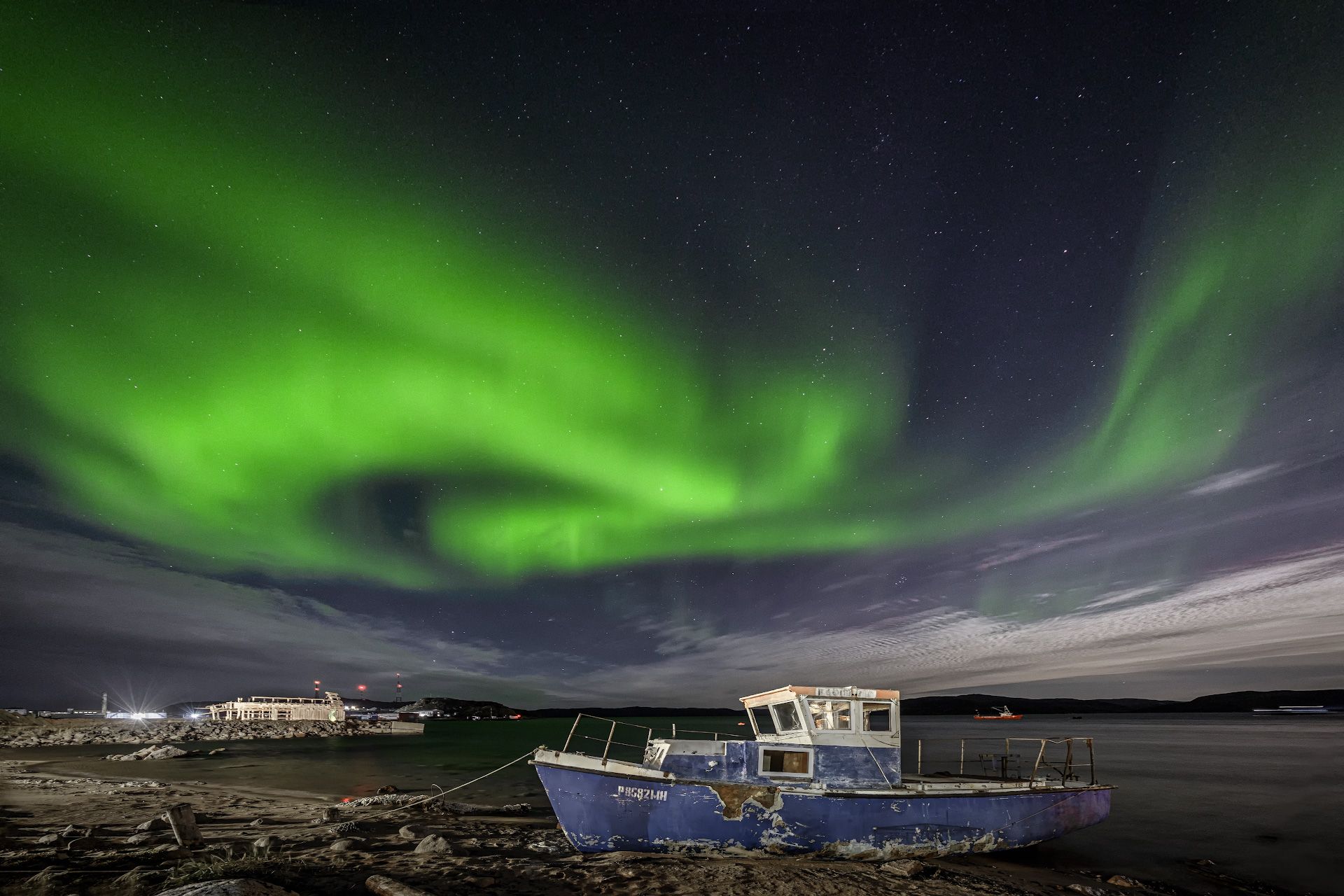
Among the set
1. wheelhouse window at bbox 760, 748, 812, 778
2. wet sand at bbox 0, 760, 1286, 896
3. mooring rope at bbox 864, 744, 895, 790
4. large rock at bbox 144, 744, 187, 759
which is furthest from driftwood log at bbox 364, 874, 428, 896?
large rock at bbox 144, 744, 187, 759

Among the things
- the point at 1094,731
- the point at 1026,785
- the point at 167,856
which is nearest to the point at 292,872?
the point at 167,856

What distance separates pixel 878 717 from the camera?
15.3 m

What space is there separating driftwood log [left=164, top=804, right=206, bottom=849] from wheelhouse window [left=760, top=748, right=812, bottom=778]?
12.4 meters

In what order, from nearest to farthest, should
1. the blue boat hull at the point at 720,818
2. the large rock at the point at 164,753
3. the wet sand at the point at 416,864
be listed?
the wet sand at the point at 416,864 < the blue boat hull at the point at 720,818 < the large rock at the point at 164,753

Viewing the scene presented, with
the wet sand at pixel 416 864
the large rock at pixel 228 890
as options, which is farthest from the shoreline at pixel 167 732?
the large rock at pixel 228 890

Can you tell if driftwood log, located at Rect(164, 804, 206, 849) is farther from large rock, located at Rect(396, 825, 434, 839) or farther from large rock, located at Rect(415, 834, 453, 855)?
large rock, located at Rect(415, 834, 453, 855)

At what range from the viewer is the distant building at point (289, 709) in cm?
11481

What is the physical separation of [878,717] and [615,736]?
4426 inches

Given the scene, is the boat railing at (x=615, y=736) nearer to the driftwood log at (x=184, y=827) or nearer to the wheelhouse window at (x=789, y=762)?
the wheelhouse window at (x=789, y=762)

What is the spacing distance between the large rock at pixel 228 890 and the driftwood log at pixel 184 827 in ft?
17.1

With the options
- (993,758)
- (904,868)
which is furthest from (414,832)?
(993,758)

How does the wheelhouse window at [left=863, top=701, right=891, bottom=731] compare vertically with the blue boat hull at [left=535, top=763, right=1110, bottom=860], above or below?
above

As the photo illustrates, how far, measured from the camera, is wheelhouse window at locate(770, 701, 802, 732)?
49.5 feet

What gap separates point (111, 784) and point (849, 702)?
30723 mm
